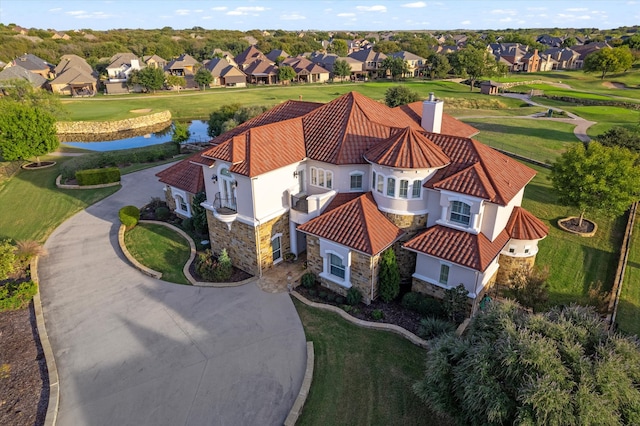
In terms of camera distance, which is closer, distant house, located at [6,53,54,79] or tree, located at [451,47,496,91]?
tree, located at [451,47,496,91]

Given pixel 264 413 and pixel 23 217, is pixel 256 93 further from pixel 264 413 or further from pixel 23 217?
pixel 264 413

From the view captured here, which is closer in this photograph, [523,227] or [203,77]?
[523,227]

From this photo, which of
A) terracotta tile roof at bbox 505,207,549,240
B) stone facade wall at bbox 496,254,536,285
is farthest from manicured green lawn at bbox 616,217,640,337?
terracotta tile roof at bbox 505,207,549,240

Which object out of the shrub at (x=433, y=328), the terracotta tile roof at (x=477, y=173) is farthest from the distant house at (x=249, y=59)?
the shrub at (x=433, y=328)

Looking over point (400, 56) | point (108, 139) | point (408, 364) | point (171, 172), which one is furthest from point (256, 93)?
point (408, 364)

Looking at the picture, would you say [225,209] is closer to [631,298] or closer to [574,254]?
[574,254]

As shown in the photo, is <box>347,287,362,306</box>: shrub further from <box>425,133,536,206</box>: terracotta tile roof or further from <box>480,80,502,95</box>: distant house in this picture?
<box>480,80,502,95</box>: distant house

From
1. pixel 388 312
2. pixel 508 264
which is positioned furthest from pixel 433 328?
pixel 508 264
